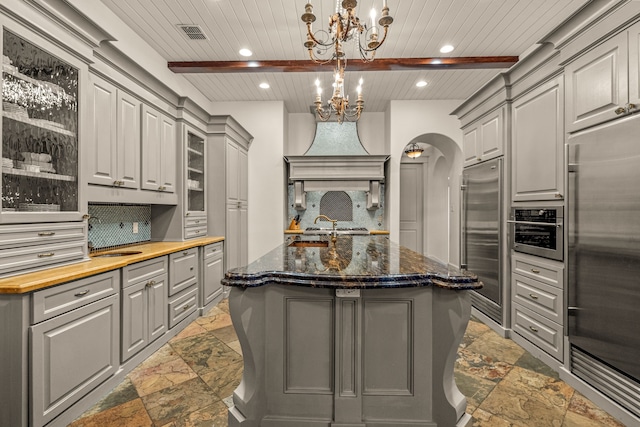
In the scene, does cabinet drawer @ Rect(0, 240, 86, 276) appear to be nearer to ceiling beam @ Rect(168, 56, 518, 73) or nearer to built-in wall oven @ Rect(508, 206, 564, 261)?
ceiling beam @ Rect(168, 56, 518, 73)

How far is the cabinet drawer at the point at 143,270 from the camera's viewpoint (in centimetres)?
228

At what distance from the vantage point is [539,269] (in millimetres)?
2564

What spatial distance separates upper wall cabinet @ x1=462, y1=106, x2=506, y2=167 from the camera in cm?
308

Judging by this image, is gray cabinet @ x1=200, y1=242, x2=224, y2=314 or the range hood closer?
gray cabinet @ x1=200, y1=242, x2=224, y2=314

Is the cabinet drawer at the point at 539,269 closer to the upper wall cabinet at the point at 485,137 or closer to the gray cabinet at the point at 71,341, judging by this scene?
the upper wall cabinet at the point at 485,137

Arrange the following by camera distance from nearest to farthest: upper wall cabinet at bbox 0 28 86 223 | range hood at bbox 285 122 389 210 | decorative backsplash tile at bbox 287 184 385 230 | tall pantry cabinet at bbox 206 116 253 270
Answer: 1. upper wall cabinet at bbox 0 28 86 223
2. tall pantry cabinet at bbox 206 116 253 270
3. range hood at bbox 285 122 389 210
4. decorative backsplash tile at bbox 287 184 385 230

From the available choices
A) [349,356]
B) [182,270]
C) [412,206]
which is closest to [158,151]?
[182,270]

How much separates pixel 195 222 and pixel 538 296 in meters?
3.77

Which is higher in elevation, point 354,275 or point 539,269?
point 354,275

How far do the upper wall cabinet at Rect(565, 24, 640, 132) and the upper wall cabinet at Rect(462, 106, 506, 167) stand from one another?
86 centimetres

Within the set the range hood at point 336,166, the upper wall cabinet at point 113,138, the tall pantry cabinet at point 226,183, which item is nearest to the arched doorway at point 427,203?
the range hood at point 336,166

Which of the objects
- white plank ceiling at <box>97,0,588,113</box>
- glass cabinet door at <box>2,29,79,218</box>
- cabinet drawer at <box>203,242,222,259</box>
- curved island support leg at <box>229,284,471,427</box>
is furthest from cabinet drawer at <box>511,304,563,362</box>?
glass cabinet door at <box>2,29,79,218</box>

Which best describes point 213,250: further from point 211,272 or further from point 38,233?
point 38,233

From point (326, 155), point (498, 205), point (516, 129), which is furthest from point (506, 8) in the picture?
point (326, 155)
